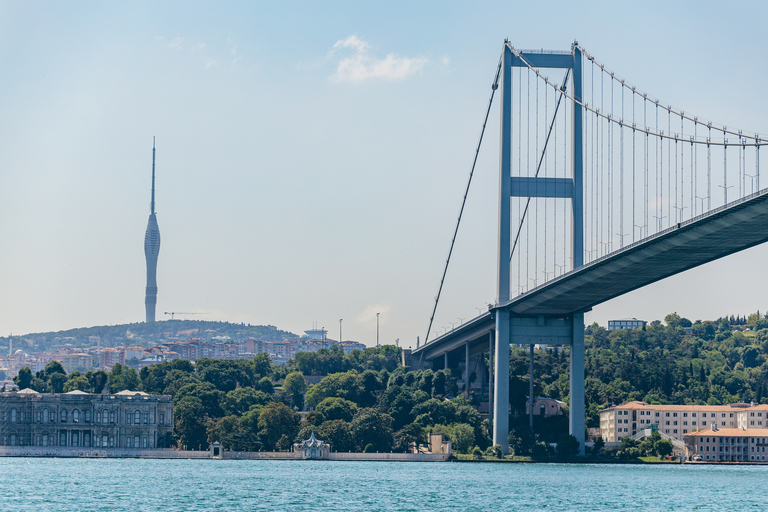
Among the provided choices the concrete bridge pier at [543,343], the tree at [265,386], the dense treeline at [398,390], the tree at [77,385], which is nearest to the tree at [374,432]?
the dense treeline at [398,390]

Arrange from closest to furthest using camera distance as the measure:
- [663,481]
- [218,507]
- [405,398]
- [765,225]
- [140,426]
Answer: [218,507], [765,225], [663,481], [405,398], [140,426]

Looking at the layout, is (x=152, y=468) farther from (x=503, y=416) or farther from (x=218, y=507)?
(x=218, y=507)

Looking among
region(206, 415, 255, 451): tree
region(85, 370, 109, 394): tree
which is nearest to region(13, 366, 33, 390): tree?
region(85, 370, 109, 394): tree

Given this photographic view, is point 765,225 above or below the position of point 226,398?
A: above

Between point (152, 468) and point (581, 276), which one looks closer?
point (581, 276)

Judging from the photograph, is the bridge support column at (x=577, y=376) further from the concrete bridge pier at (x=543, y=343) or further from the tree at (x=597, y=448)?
the tree at (x=597, y=448)

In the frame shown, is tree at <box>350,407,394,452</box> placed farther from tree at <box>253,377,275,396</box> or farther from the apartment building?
tree at <box>253,377,275,396</box>

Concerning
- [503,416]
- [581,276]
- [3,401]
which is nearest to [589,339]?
[3,401]

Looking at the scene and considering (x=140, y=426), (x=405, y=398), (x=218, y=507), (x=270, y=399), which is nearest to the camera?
(x=218, y=507)
